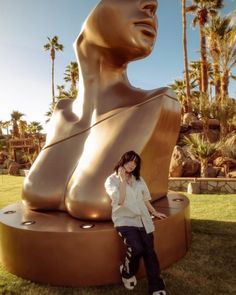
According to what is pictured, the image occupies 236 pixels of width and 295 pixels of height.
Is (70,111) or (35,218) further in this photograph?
(70,111)

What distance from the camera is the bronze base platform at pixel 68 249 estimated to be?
304cm

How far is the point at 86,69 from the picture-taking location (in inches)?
180

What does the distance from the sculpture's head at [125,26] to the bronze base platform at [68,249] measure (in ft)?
7.49

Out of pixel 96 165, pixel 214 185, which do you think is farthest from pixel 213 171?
pixel 96 165

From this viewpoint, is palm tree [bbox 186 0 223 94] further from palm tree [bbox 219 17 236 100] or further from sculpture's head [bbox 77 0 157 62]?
sculpture's head [bbox 77 0 157 62]

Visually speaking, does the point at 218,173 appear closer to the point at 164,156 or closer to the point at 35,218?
the point at 164,156

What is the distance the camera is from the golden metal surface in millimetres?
3545

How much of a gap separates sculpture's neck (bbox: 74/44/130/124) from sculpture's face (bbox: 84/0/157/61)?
232 millimetres

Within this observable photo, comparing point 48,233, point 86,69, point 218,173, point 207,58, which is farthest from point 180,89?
point 48,233

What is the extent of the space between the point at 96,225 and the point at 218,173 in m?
9.16

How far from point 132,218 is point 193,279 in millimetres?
1043

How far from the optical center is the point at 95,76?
4.50m

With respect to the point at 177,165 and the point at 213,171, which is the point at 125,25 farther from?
the point at 213,171

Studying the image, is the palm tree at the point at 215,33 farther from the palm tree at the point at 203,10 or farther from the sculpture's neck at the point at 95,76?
the sculpture's neck at the point at 95,76
